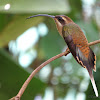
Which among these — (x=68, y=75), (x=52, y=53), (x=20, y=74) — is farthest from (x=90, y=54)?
(x=68, y=75)

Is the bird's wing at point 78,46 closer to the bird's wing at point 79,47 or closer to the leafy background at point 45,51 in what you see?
the bird's wing at point 79,47

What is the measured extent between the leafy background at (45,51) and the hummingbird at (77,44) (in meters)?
0.19

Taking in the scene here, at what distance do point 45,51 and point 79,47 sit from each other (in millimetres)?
920

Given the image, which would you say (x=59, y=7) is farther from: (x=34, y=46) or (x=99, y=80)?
(x=34, y=46)

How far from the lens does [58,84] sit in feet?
7.60

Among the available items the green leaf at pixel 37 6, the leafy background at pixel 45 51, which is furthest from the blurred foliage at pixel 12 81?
the green leaf at pixel 37 6

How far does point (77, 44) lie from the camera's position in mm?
992

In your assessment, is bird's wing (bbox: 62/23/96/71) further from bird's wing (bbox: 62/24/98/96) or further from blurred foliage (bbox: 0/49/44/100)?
blurred foliage (bbox: 0/49/44/100)

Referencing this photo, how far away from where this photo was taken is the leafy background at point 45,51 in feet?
4.27

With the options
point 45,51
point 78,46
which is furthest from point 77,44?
point 45,51

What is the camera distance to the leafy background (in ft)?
4.27

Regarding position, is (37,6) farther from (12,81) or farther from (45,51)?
(45,51)

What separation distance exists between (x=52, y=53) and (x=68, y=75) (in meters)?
0.52

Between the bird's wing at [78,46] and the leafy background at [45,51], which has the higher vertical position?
the bird's wing at [78,46]
